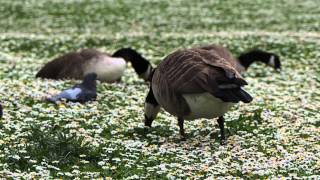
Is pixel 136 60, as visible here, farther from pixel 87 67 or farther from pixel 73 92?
pixel 73 92

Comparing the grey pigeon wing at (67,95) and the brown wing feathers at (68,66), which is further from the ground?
the brown wing feathers at (68,66)

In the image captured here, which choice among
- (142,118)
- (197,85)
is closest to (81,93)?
(142,118)

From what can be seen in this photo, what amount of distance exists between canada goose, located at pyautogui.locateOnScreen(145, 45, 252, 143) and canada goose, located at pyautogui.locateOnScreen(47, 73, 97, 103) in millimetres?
3558

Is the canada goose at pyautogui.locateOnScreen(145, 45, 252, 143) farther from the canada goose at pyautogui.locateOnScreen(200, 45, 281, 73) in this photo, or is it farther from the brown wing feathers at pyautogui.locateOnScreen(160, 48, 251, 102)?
the canada goose at pyautogui.locateOnScreen(200, 45, 281, 73)

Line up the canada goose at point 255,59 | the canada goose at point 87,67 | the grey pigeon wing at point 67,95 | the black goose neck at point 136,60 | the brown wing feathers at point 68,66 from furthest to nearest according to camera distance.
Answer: the canada goose at point 255,59
the black goose neck at point 136,60
the brown wing feathers at point 68,66
the canada goose at point 87,67
the grey pigeon wing at point 67,95

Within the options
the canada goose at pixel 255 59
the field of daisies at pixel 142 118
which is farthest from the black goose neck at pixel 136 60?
the canada goose at pixel 255 59

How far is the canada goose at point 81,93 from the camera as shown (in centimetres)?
1555

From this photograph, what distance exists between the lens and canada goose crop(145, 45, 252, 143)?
1033cm

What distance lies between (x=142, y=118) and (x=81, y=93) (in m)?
2.19

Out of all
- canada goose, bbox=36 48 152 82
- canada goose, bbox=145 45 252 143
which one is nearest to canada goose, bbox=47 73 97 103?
canada goose, bbox=36 48 152 82

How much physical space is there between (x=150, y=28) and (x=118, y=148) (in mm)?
20829

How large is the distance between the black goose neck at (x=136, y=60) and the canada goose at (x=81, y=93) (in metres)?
3.19

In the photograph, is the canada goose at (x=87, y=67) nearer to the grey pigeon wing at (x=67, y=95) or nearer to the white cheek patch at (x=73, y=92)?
the white cheek patch at (x=73, y=92)

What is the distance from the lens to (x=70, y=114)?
1427cm
